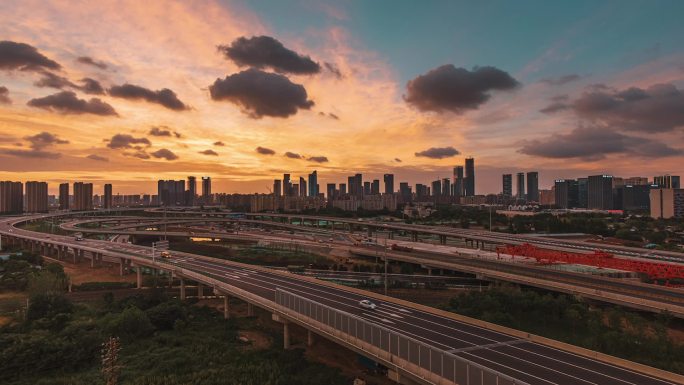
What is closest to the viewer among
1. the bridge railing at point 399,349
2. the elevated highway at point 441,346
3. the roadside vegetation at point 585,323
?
the bridge railing at point 399,349

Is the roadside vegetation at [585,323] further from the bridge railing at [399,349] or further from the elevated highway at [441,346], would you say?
the bridge railing at [399,349]

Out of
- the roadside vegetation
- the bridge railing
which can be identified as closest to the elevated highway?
the bridge railing

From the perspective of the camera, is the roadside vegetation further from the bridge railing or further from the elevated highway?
the bridge railing

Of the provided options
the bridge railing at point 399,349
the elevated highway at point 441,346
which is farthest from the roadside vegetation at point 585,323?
the bridge railing at point 399,349

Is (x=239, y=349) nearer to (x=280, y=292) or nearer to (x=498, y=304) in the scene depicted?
(x=280, y=292)

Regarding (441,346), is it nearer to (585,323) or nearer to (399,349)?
(399,349)

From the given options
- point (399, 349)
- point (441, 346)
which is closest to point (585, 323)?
point (441, 346)
